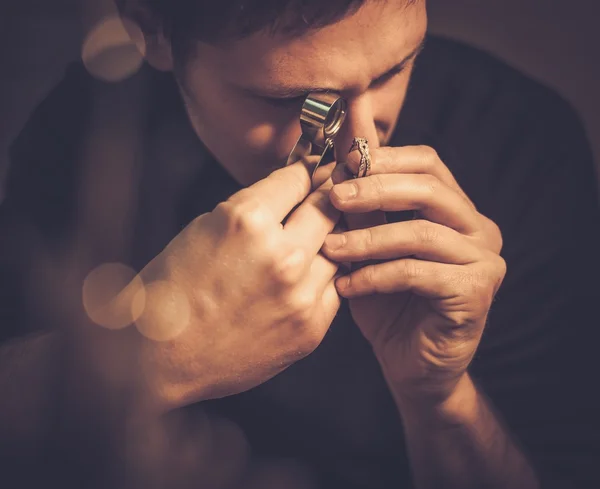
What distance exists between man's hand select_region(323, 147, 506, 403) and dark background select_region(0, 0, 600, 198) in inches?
39.2

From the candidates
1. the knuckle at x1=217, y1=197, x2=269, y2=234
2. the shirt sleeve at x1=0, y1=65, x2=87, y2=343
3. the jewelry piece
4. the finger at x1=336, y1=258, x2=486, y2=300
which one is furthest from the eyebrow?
the shirt sleeve at x1=0, y1=65, x2=87, y2=343

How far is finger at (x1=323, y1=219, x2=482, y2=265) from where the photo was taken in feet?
2.81

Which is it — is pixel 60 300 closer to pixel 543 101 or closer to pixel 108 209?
pixel 108 209

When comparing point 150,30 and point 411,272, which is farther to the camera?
point 150,30

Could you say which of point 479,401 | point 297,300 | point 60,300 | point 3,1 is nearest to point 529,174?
point 479,401

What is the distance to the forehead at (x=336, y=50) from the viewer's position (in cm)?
84

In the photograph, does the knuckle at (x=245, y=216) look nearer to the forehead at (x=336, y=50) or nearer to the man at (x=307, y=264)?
the man at (x=307, y=264)

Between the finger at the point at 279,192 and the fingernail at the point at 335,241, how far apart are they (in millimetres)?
89

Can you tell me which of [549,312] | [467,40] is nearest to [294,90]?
[549,312]

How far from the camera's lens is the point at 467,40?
5.60 feet

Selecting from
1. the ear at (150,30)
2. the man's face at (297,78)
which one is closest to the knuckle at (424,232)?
the man's face at (297,78)

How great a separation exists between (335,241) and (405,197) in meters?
0.14

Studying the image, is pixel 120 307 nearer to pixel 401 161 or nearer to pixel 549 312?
pixel 401 161

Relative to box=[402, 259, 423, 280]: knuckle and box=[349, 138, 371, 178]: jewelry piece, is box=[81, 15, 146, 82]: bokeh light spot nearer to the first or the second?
box=[349, 138, 371, 178]: jewelry piece
